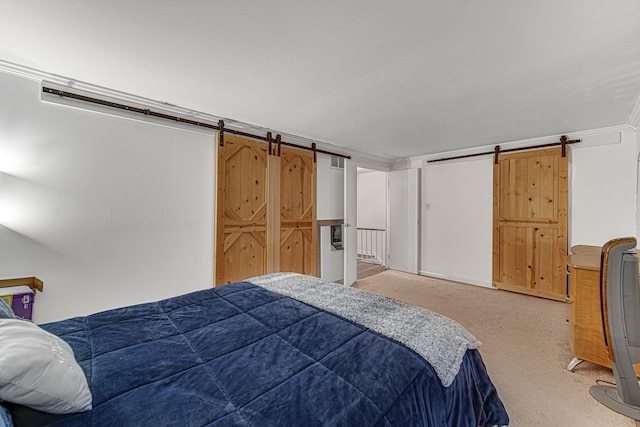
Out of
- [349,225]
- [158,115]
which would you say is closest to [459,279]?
[349,225]

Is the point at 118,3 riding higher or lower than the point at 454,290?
higher

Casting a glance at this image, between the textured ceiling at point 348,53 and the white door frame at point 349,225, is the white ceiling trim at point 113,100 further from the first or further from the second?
the white door frame at point 349,225

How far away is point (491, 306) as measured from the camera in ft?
12.5

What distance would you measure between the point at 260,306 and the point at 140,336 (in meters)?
0.66

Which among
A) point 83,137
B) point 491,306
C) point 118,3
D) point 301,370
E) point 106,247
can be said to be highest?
point 118,3

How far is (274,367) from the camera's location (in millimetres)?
1105

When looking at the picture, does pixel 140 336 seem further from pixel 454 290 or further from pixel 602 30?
pixel 454 290

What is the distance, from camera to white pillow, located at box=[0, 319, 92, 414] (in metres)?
0.75

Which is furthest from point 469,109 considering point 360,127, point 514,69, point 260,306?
point 260,306

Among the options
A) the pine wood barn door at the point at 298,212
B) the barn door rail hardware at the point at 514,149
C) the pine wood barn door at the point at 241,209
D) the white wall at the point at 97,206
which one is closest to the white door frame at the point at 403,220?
the barn door rail hardware at the point at 514,149

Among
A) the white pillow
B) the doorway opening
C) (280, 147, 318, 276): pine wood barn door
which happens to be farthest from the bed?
the doorway opening

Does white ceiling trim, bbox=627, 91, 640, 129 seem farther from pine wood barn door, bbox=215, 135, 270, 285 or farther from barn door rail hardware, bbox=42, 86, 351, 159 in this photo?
pine wood barn door, bbox=215, 135, 270, 285

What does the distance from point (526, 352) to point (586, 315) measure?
24.9 inches

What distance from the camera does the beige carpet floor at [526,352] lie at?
72.6 inches
